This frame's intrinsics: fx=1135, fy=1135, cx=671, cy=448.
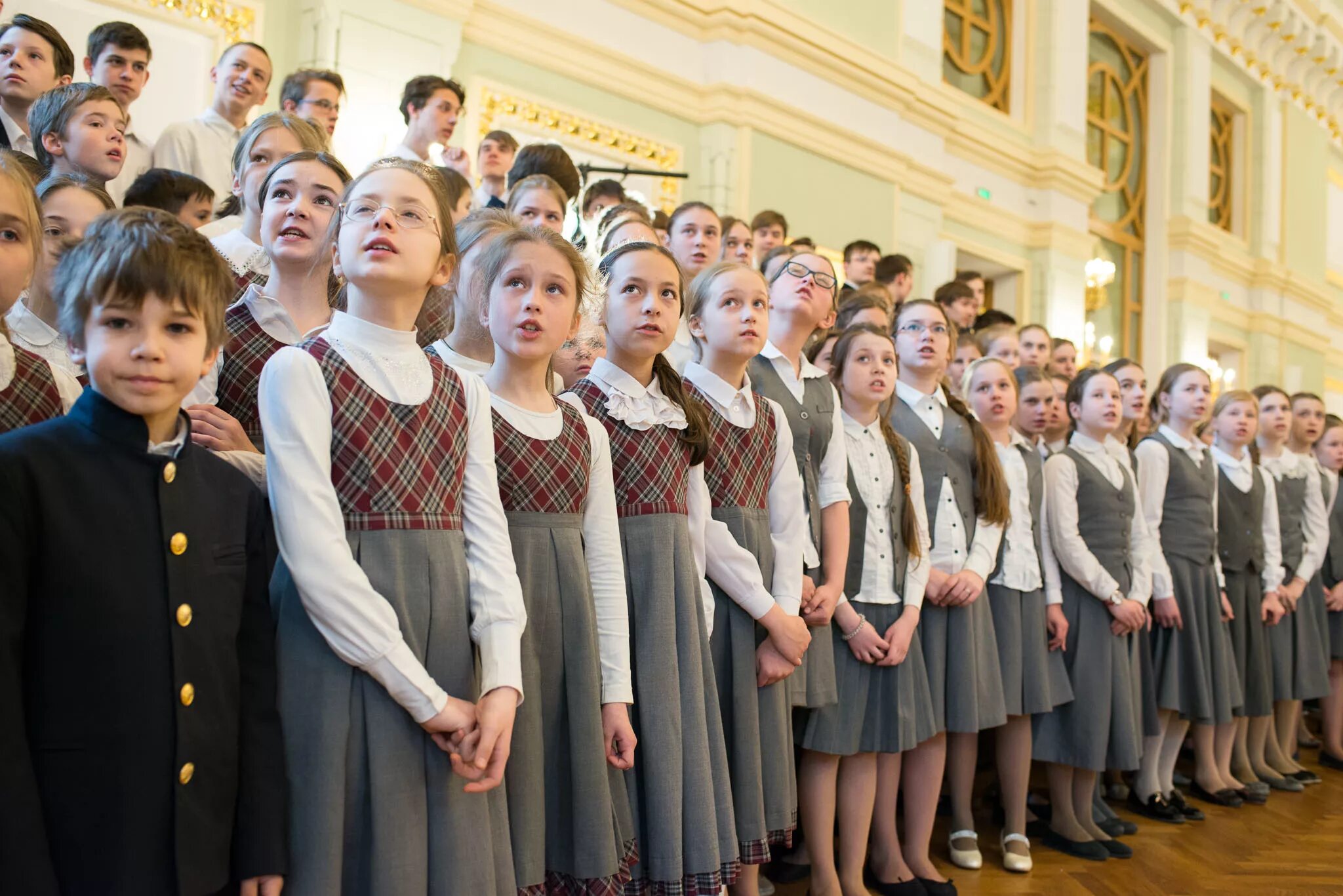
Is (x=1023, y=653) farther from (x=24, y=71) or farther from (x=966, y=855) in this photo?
(x=24, y=71)

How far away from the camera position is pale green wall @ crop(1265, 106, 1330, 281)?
42.5 ft

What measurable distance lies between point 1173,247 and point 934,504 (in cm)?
980

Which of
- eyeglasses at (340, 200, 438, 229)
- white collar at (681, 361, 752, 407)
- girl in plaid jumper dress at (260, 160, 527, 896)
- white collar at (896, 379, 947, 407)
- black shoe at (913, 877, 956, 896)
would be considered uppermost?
eyeglasses at (340, 200, 438, 229)

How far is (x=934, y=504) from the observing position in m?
2.95

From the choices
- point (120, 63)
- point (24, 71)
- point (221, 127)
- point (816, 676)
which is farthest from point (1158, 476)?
point (24, 71)

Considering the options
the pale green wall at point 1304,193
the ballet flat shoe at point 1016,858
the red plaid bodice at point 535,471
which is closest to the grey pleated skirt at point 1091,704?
the ballet flat shoe at point 1016,858

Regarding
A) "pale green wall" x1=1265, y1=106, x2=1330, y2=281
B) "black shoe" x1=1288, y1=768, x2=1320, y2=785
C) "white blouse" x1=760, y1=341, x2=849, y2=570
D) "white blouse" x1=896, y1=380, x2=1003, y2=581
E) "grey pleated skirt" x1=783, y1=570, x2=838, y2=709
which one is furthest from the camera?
"pale green wall" x1=1265, y1=106, x2=1330, y2=281

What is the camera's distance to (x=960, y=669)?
2883 millimetres

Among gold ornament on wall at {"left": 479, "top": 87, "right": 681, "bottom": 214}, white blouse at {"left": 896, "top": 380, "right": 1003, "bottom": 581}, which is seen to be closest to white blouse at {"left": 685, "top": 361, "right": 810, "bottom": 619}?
white blouse at {"left": 896, "top": 380, "right": 1003, "bottom": 581}

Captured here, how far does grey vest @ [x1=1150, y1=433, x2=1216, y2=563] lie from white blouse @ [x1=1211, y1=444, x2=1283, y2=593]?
35 centimetres

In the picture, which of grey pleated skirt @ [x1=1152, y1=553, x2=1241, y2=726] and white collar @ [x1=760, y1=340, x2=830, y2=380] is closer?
white collar @ [x1=760, y1=340, x2=830, y2=380]

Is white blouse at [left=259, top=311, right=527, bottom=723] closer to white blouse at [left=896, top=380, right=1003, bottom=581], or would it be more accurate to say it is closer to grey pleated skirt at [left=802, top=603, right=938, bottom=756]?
grey pleated skirt at [left=802, top=603, right=938, bottom=756]

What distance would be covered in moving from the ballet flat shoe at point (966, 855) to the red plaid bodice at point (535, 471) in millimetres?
1871

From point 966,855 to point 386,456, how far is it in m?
2.26
